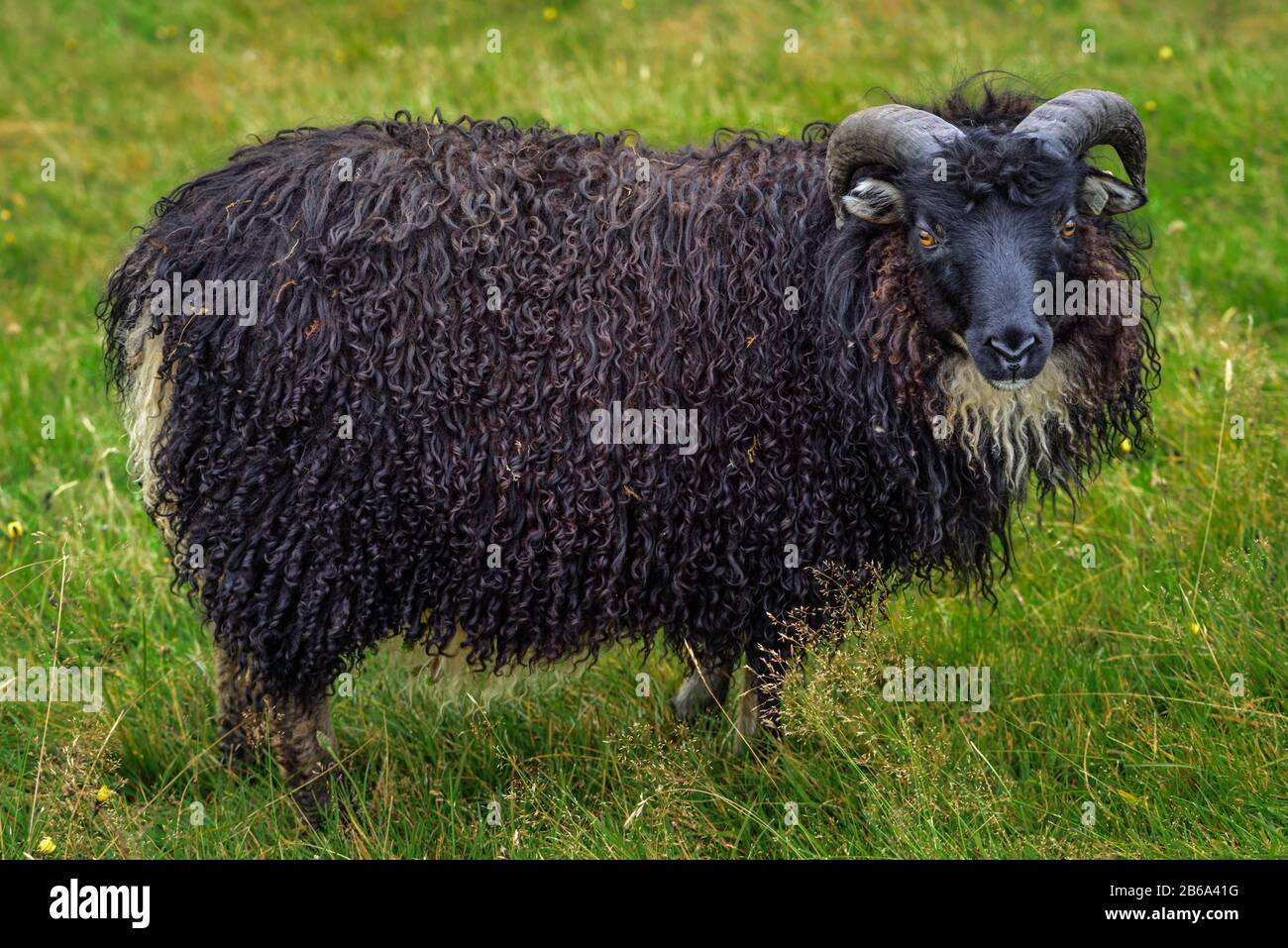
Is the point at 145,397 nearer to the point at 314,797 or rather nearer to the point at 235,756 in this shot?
the point at 235,756

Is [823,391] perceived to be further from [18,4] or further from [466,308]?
[18,4]

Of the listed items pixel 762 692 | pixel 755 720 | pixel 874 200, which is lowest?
pixel 755 720

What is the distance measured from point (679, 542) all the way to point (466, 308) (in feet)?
3.42

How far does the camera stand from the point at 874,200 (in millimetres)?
4180

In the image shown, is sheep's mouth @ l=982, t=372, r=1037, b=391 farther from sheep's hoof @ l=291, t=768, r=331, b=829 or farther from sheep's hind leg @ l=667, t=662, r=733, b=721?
sheep's hoof @ l=291, t=768, r=331, b=829

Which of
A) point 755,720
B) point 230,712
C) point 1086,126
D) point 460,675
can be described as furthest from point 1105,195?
point 230,712

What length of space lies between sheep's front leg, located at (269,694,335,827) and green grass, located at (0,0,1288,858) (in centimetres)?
10

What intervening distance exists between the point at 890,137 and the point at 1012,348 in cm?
78

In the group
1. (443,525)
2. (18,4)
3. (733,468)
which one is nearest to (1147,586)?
(733,468)

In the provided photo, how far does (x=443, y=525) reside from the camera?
4281mm

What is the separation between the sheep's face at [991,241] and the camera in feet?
13.0

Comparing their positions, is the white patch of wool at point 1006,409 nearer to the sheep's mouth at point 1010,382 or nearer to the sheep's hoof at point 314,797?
the sheep's mouth at point 1010,382

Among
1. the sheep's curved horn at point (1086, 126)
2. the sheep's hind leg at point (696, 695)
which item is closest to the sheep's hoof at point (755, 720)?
the sheep's hind leg at point (696, 695)

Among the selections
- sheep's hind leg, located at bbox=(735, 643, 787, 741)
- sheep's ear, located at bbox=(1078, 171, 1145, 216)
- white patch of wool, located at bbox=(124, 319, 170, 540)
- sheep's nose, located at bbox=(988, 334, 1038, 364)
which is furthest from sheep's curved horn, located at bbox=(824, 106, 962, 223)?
white patch of wool, located at bbox=(124, 319, 170, 540)
